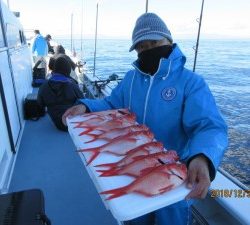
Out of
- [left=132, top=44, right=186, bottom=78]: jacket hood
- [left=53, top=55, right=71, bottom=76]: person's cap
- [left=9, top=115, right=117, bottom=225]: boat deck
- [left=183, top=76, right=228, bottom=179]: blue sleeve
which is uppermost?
[left=132, top=44, right=186, bottom=78]: jacket hood

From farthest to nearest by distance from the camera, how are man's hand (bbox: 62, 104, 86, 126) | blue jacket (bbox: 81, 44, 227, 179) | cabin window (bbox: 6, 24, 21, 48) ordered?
cabin window (bbox: 6, 24, 21, 48), man's hand (bbox: 62, 104, 86, 126), blue jacket (bbox: 81, 44, 227, 179)

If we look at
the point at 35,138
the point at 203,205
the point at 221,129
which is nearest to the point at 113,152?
the point at 221,129

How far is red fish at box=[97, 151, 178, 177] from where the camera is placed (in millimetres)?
1266

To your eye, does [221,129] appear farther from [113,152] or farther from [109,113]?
[109,113]

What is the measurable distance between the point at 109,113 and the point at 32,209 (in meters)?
0.76

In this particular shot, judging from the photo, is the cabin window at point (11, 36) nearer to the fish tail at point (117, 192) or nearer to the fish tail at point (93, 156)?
the fish tail at point (93, 156)

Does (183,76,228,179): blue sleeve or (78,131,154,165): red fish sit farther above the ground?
(183,76,228,179): blue sleeve

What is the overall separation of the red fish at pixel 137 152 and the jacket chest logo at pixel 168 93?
330mm

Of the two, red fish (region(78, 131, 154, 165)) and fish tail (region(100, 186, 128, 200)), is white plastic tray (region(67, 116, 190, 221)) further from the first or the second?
red fish (region(78, 131, 154, 165))

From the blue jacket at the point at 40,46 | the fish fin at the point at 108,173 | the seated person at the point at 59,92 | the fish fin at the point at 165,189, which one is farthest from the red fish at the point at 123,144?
the blue jacket at the point at 40,46

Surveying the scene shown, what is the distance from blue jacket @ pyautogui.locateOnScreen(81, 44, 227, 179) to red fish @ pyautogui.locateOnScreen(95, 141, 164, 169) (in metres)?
0.18

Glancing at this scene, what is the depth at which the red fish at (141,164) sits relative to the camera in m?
1.27

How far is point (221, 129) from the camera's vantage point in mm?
1432

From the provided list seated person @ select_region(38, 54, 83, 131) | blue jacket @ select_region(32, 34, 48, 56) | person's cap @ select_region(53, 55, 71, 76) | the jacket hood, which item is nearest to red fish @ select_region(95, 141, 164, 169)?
the jacket hood
